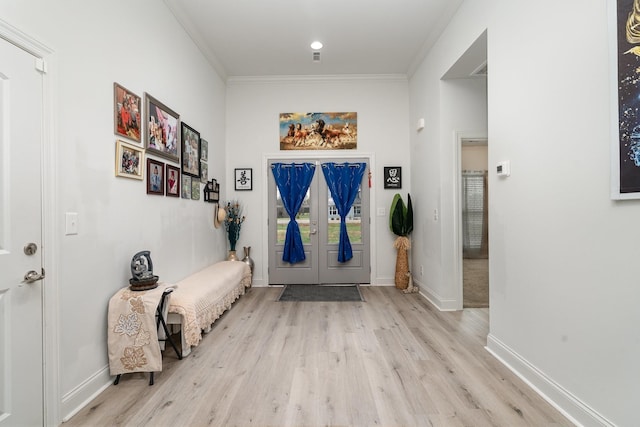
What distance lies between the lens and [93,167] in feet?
6.79

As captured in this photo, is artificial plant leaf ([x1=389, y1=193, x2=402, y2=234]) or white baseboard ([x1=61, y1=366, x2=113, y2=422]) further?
artificial plant leaf ([x1=389, y1=193, x2=402, y2=234])

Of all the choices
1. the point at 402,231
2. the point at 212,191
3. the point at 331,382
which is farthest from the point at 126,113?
the point at 402,231

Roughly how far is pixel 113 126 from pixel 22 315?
1359 millimetres

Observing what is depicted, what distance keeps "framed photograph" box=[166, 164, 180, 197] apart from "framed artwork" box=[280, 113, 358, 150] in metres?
2.09

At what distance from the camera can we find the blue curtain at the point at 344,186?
4.93 meters

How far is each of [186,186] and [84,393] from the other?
2.12 metres

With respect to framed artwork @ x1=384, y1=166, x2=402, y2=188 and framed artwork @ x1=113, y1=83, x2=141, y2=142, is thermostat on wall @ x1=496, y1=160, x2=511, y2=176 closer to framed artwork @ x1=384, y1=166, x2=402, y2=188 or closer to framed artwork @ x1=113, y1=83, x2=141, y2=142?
framed artwork @ x1=384, y1=166, x2=402, y2=188

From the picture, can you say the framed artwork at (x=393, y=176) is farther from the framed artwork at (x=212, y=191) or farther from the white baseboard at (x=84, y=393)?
the white baseboard at (x=84, y=393)

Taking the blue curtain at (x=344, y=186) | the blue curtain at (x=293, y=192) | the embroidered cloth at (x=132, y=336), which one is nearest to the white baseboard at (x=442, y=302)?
the blue curtain at (x=344, y=186)

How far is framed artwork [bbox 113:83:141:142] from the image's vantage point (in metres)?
2.28

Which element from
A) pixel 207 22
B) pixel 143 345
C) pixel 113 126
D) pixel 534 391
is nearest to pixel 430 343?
pixel 534 391

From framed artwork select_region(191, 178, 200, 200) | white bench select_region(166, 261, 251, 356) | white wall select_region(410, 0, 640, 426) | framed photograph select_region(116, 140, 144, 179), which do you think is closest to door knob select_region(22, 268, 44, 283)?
framed photograph select_region(116, 140, 144, 179)

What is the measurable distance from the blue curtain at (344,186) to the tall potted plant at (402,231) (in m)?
0.70

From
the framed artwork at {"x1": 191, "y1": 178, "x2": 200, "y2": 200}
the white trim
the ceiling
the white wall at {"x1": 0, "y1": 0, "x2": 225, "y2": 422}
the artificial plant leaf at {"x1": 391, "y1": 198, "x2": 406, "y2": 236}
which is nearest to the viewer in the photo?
the white wall at {"x1": 0, "y1": 0, "x2": 225, "y2": 422}
